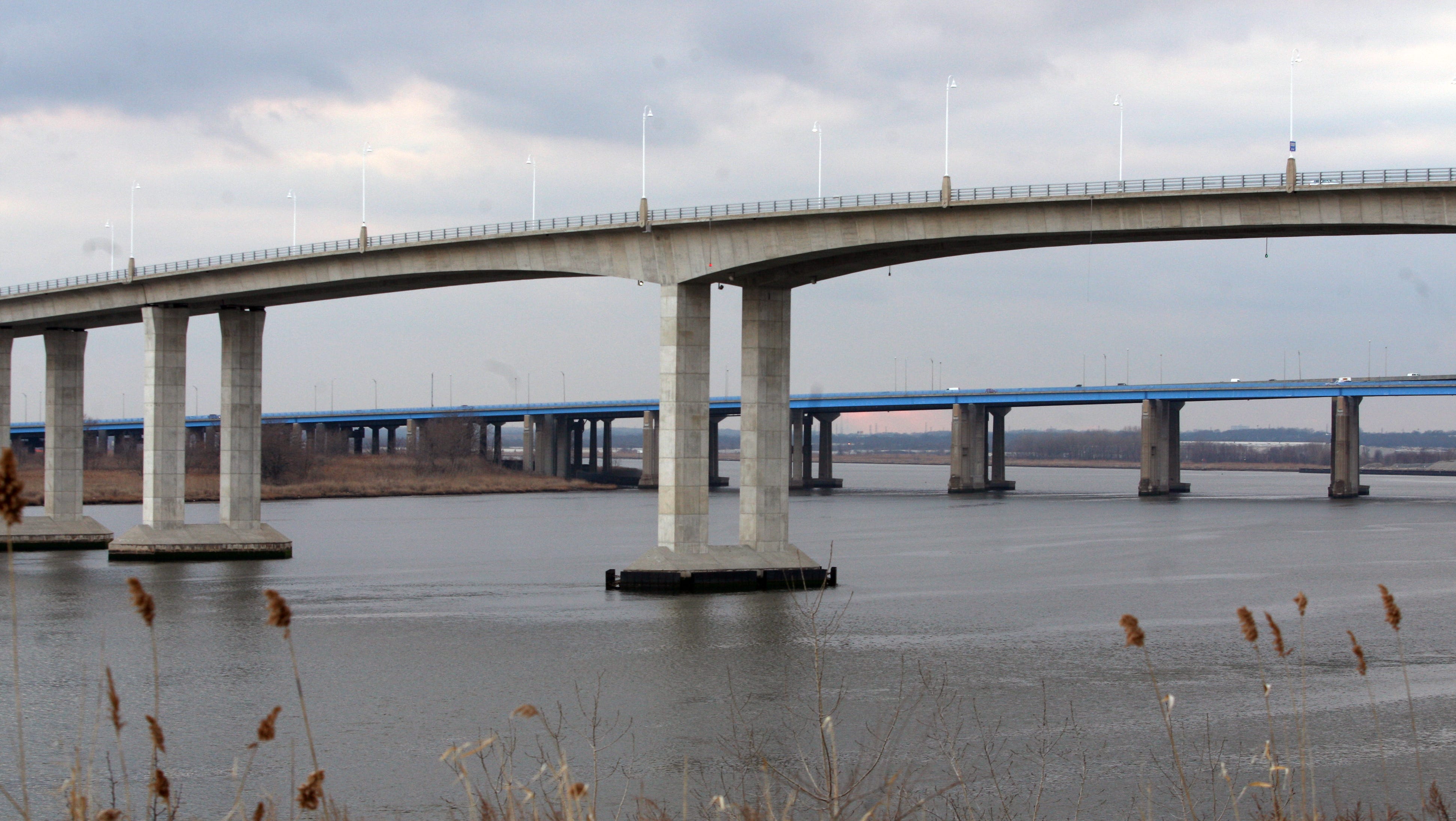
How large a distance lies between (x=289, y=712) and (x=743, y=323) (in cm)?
Result: 2696

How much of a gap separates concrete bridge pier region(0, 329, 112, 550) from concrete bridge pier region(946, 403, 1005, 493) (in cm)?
9097

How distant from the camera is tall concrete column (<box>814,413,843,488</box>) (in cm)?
16312

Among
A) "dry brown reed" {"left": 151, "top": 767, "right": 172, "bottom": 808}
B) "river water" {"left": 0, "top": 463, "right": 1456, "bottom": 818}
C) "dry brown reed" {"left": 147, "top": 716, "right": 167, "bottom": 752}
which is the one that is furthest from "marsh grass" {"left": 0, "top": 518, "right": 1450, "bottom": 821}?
"dry brown reed" {"left": 147, "top": 716, "right": 167, "bottom": 752}

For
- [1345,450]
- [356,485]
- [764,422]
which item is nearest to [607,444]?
[356,485]

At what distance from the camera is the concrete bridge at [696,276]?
146 ft

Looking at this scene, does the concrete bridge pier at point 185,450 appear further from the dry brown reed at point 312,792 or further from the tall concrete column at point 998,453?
the tall concrete column at point 998,453

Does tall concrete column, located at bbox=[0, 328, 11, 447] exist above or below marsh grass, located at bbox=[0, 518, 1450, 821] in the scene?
above

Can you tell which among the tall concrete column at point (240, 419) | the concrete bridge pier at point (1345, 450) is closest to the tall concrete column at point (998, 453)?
the concrete bridge pier at point (1345, 450)

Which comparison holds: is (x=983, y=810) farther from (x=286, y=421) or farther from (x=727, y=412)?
(x=286, y=421)

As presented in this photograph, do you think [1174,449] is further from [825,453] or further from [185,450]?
[185,450]

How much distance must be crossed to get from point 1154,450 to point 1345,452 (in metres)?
17.9

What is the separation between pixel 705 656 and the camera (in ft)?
111

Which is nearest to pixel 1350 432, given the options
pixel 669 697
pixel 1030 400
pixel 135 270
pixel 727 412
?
pixel 1030 400

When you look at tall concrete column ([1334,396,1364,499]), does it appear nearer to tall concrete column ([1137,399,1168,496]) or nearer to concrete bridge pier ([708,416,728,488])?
tall concrete column ([1137,399,1168,496])
